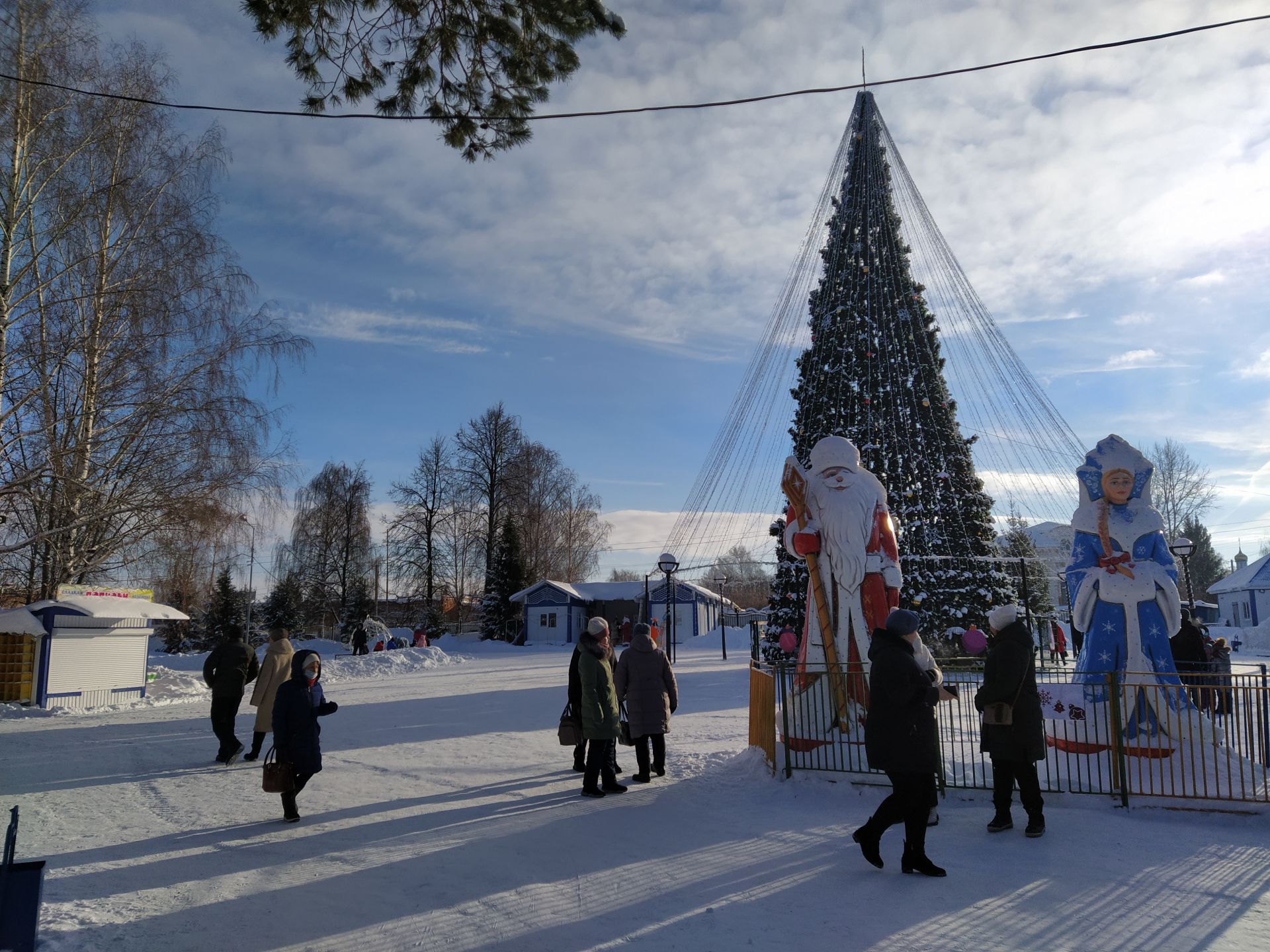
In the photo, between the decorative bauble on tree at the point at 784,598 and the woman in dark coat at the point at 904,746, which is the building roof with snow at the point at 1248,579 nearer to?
the decorative bauble on tree at the point at 784,598

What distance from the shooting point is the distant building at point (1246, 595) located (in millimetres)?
42188

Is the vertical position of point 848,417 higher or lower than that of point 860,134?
lower

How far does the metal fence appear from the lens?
295 inches

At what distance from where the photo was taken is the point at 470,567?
160 feet

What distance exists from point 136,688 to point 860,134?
19837 mm

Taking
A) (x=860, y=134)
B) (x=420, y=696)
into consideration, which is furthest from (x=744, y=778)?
(x=860, y=134)

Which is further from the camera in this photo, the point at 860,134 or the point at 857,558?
the point at 860,134

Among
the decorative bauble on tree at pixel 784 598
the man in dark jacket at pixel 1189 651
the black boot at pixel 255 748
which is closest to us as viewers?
the black boot at pixel 255 748

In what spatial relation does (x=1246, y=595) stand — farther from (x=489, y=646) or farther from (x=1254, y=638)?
(x=489, y=646)

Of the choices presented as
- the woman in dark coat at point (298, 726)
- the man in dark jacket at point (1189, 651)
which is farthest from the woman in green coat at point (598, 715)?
the man in dark jacket at point (1189, 651)

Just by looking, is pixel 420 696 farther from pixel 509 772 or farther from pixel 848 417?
pixel 848 417

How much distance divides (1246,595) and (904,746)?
4954 centimetres

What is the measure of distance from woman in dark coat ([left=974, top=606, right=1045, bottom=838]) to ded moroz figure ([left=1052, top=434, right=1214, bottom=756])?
8.01 feet

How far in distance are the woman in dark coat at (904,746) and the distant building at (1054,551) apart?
221 inches
